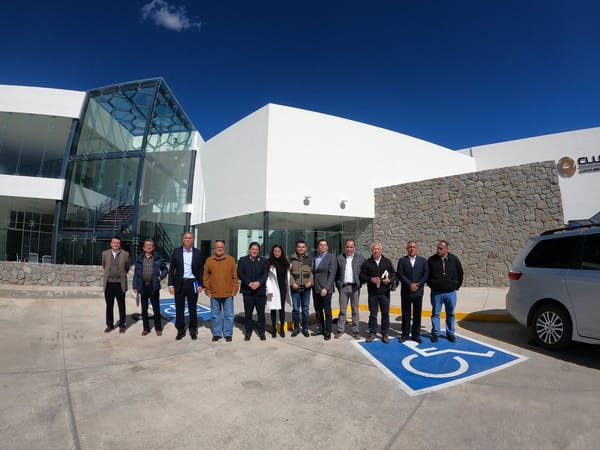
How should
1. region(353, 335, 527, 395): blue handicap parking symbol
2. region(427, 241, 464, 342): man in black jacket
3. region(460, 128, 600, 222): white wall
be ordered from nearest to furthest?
region(353, 335, 527, 395): blue handicap parking symbol
region(427, 241, 464, 342): man in black jacket
region(460, 128, 600, 222): white wall

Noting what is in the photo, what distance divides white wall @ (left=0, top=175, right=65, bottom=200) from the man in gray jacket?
1609cm

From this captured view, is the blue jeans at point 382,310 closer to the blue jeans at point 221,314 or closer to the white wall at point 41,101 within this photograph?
the blue jeans at point 221,314

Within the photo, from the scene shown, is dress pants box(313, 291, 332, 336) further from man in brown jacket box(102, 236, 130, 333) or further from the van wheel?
man in brown jacket box(102, 236, 130, 333)

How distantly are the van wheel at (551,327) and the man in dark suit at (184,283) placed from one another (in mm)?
5457

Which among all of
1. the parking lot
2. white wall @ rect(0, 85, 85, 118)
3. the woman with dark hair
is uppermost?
white wall @ rect(0, 85, 85, 118)

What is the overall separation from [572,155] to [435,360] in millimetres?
22754

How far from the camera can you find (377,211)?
1662cm

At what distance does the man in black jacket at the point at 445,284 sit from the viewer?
511 centimetres

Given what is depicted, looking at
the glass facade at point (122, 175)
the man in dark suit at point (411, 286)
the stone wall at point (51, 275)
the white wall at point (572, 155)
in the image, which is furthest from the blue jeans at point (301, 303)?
the white wall at point (572, 155)

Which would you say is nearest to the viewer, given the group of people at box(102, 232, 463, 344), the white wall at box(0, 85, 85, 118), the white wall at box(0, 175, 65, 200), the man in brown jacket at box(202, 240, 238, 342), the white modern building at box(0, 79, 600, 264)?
the group of people at box(102, 232, 463, 344)

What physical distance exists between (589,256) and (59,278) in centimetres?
1459

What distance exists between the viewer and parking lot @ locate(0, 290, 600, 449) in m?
2.51

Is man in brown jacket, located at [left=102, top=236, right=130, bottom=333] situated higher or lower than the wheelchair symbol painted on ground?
higher

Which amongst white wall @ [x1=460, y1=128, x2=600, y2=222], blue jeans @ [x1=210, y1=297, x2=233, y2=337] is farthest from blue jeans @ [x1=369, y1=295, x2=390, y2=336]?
white wall @ [x1=460, y1=128, x2=600, y2=222]
